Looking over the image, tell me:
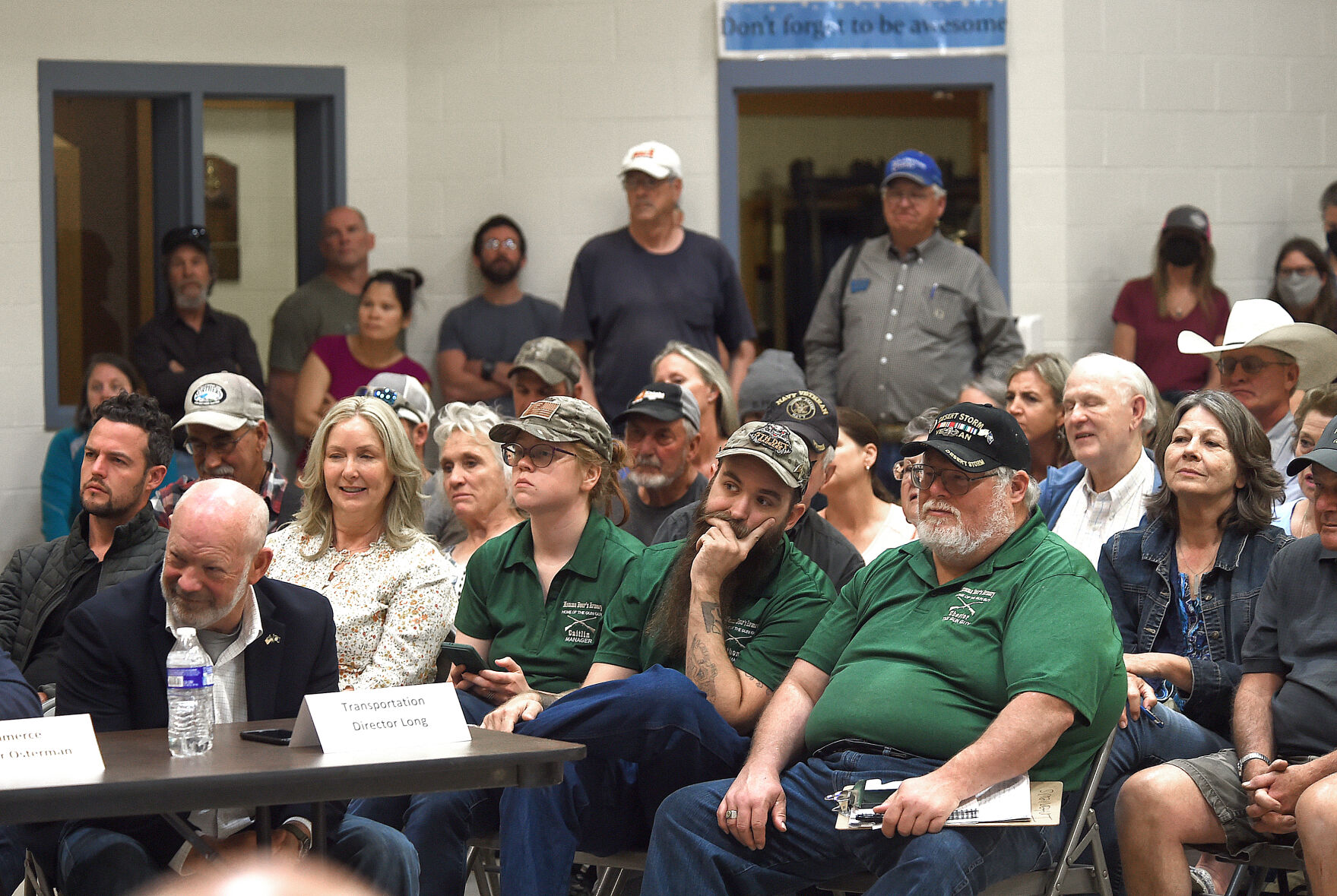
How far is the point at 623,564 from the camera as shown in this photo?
147 inches

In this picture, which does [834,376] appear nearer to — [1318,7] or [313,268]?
[313,268]

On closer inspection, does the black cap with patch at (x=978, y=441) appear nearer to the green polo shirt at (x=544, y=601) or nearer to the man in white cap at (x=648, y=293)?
the green polo shirt at (x=544, y=601)

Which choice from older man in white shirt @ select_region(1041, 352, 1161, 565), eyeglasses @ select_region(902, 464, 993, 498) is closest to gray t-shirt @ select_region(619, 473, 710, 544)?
older man in white shirt @ select_region(1041, 352, 1161, 565)

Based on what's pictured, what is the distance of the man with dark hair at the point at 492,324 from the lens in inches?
264

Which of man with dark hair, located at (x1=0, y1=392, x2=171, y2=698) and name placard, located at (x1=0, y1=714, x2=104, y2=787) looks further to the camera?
man with dark hair, located at (x1=0, y1=392, x2=171, y2=698)

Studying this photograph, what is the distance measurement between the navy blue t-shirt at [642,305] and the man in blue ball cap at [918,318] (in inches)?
22.2

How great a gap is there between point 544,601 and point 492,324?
3141 mm

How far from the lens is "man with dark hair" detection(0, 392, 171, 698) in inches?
158

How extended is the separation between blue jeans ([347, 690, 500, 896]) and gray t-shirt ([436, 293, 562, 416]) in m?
3.38

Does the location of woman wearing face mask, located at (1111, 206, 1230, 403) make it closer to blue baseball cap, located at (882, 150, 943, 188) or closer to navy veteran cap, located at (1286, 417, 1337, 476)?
blue baseball cap, located at (882, 150, 943, 188)

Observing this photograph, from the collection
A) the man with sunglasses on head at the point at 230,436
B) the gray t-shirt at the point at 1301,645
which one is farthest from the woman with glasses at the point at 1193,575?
the man with sunglasses on head at the point at 230,436

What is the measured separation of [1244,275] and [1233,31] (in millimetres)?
1041

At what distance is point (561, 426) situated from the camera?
3.83 meters

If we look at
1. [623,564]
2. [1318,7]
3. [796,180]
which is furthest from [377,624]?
[796,180]
